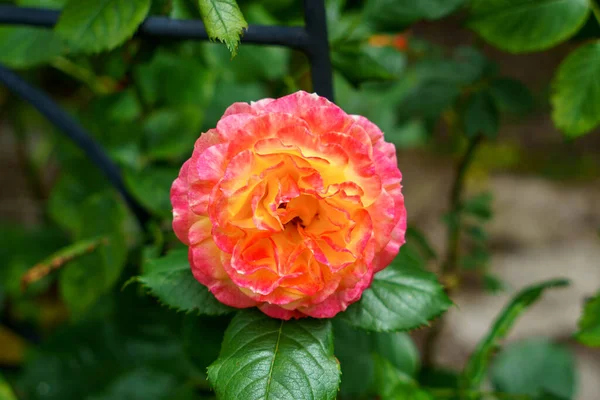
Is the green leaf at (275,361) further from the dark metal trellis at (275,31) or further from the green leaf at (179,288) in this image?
the dark metal trellis at (275,31)

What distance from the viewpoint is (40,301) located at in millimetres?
1556

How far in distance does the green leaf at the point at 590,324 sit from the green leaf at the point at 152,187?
49cm

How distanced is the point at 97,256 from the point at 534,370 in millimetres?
720

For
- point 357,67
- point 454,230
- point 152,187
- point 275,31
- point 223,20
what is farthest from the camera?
point 454,230

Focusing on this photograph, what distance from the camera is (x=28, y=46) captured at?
828mm

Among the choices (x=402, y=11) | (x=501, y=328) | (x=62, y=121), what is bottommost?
(x=501, y=328)

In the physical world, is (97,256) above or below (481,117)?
below

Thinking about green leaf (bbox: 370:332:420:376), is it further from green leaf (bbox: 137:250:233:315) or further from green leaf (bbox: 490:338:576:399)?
green leaf (bbox: 137:250:233:315)

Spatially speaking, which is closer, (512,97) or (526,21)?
(526,21)

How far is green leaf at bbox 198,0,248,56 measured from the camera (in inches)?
16.8

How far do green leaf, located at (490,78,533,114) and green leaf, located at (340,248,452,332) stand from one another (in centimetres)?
43

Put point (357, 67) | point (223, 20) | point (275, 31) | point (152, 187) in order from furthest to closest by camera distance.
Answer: point (152, 187) → point (357, 67) → point (275, 31) → point (223, 20)

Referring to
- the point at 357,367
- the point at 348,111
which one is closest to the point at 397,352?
the point at 357,367

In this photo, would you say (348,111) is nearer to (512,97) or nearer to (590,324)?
(512,97)
